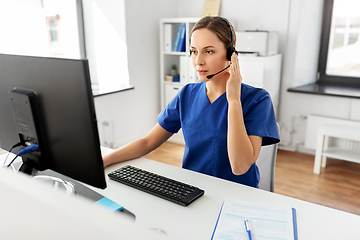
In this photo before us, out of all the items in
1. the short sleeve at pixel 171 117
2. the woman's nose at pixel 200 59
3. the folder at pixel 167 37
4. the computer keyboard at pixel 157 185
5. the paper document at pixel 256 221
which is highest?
the folder at pixel 167 37

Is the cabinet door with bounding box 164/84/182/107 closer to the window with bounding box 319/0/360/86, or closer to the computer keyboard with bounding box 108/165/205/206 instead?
the window with bounding box 319/0/360/86

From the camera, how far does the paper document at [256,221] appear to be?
0.83m

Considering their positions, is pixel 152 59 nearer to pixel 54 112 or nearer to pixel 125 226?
pixel 54 112

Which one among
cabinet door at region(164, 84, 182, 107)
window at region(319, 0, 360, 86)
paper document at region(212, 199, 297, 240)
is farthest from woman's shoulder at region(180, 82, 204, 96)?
window at region(319, 0, 360, 86)

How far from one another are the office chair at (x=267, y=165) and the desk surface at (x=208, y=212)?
0.32 meters

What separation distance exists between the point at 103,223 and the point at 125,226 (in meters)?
0.02

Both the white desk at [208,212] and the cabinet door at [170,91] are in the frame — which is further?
the cabinet door at [170,91]

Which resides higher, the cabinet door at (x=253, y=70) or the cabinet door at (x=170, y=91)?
the cabinet door at (x=253, y=70)

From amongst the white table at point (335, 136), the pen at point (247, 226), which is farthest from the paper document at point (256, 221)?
the white table at point (335, 136)

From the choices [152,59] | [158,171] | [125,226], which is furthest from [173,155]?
[125,226]

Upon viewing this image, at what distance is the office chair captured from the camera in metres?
1.39

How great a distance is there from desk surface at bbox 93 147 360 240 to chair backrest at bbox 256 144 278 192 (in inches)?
12.5

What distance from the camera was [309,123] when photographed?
3227 millimetres

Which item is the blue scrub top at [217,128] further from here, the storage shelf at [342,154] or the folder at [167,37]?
the folder at [167,37]
